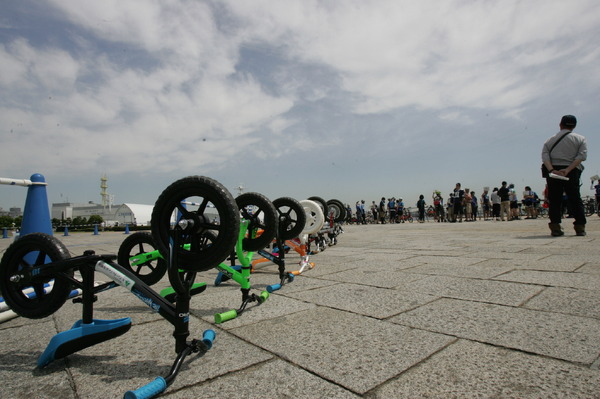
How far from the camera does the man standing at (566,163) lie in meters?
6.34

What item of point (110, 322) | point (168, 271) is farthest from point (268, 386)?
point (110, 322)

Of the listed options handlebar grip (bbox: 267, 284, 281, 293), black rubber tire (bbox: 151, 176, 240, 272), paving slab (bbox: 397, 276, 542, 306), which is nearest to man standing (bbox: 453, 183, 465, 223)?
paving slab (bbox: 397, 276, 542, 306)

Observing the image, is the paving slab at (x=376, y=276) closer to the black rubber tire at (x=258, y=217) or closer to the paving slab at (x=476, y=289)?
the paving slab at (x=476, y=289)

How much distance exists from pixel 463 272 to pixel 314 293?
1.77 meters

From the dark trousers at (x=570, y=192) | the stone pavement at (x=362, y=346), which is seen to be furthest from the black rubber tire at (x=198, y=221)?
the dark trousers at (x=570, y=192)

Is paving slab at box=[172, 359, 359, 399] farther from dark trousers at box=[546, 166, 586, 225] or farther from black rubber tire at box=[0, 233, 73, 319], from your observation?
dark trousers at box=[546, 166, 586, 225]

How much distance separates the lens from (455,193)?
59.1ft

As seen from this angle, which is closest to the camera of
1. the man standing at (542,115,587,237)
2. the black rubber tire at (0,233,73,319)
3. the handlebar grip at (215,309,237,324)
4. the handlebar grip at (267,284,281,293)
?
the black rubber tire at (0,233,73,319)

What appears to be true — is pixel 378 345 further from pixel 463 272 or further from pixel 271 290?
pixel 463 272

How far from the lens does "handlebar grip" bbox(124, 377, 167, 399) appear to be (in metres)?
1.34

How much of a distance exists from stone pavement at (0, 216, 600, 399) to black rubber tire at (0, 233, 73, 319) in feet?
0.81

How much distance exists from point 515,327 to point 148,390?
6.56ft

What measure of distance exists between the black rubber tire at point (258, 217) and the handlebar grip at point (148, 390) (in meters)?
1.99

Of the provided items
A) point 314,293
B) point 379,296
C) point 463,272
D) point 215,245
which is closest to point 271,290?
point 314,293
